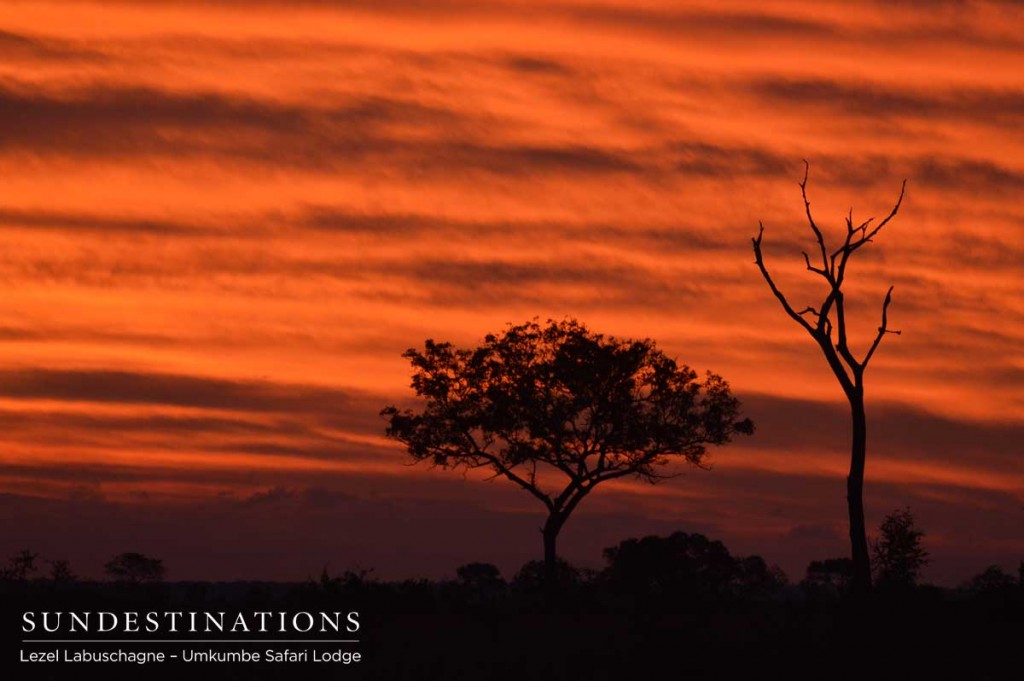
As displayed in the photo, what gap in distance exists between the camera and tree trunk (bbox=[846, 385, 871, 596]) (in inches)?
1896

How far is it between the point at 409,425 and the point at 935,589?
99.3ft

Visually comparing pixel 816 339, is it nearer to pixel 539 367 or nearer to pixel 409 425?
pixel 539 367

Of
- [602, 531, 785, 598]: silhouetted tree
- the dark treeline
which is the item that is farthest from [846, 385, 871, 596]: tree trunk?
[602, 531, 785, 598]: silhouetted tree

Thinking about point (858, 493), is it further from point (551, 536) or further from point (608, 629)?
point (551, 536)

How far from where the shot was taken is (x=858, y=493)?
49031mm

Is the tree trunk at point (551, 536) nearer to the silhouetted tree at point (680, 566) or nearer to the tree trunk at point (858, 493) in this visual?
A: the silhouetted tree at point (680, 566)

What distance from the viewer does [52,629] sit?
39.2 m

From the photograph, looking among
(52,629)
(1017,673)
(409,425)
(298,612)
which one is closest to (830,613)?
(1017,673)

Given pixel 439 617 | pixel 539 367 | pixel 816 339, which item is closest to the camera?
pixel 439 617

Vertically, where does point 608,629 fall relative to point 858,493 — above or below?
below

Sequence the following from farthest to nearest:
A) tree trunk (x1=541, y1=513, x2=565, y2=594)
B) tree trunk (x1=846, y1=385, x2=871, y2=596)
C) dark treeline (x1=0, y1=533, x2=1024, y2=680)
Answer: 1. tree trunk (x1=541, y1=513, x2=565, y2=594)
2. tree trunk (x1=846, y1=385, x2=871, y2=596)
3. dark treeline (x1=0, y1=533, x2=1024, y2=680)

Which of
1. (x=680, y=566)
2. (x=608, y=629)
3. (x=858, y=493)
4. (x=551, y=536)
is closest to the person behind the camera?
(x=608, y=629)

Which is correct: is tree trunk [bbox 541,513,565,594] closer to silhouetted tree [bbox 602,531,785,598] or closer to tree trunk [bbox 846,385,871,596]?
silhouetted tree [bbox 602,531,785,598]

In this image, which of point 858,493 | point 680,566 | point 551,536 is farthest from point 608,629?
point 680,566
